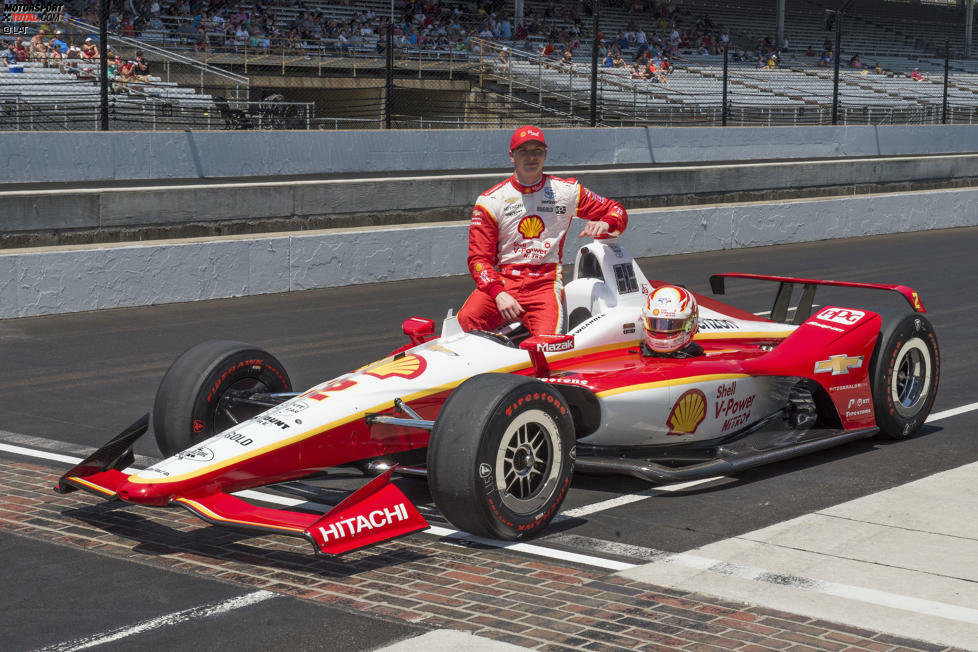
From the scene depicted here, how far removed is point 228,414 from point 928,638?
12.7ft

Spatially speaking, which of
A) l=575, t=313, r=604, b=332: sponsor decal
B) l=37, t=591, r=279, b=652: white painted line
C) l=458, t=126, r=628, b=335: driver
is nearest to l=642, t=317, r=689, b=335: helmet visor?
l=575, t=313, r=604, b=332: sponsor decal

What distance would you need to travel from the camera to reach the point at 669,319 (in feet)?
24.5

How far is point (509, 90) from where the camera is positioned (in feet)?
107

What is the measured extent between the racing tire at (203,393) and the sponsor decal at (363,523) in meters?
1.64

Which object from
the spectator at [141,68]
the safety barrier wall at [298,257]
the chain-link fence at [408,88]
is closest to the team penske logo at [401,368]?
the safety barrier wall at [298,257]

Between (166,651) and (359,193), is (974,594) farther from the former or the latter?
(359,193)

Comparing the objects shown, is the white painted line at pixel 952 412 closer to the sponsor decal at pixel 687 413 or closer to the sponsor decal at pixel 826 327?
the sponsor decal at pixel 826 327

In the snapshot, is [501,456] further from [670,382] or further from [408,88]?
[408,88]

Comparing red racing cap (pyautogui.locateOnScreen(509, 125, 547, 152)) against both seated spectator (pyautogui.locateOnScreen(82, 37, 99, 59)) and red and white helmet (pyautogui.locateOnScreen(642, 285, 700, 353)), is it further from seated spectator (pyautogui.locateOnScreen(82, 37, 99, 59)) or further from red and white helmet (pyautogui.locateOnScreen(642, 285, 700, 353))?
seated spectator (pyautogui.locateOnScreen(82, 37, 99, 59))

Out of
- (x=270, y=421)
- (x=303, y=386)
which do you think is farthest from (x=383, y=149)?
(x=270, y=421)

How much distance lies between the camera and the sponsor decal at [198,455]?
589cm

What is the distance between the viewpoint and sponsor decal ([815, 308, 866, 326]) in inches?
313

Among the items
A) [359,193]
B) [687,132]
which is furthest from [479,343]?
[687,132]

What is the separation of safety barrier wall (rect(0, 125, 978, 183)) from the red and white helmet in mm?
12775
